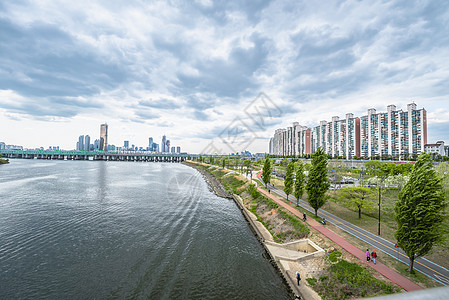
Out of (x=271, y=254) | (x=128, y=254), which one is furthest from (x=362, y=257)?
(x=128, y=254)

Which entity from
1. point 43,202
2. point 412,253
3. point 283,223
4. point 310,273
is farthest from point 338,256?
point 43,202

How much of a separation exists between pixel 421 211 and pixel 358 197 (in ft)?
55.2

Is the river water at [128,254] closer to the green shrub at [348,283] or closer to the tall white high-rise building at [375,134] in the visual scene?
the green shrub at [348,283]

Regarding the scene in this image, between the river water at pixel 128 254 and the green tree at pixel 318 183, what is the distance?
405 inches

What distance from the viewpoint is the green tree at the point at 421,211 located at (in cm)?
1557

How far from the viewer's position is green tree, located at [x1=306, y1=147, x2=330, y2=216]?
95.6 ft

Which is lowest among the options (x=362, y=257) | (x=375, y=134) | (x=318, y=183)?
(x=362, y=257)

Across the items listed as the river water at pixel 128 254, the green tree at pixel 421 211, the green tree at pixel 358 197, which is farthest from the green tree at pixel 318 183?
the green tree at pixel 421 211

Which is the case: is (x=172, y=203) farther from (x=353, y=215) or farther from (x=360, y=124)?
(x=360, y=124)

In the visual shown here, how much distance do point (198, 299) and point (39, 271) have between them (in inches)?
598

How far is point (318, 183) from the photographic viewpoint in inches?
1160

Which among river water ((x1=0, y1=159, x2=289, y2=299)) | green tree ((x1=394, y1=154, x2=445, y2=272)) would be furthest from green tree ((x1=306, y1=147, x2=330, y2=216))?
green tree ((x1=394, y1=154, x2=445, y2=272))

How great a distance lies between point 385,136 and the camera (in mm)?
94938

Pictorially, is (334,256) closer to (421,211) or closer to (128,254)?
(421,211)
